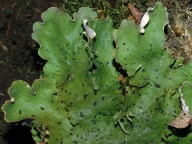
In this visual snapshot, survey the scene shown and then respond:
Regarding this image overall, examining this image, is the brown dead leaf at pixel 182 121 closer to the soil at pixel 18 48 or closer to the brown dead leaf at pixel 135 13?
the brown dead leaf at pixel 135 13

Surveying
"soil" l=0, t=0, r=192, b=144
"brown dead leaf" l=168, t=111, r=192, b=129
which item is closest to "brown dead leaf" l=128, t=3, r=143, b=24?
"soil" l=0, t=0, r=192, b=144

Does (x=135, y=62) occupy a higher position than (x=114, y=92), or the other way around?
(x=135, y=62)

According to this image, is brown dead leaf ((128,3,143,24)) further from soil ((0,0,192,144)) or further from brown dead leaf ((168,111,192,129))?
brown dead leaf ((168,111,192,129))

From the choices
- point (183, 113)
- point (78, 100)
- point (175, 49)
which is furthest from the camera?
point (175, 49)

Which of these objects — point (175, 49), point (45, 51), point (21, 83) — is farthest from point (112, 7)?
point (21, 83)

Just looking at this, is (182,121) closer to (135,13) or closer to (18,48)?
(135,13)

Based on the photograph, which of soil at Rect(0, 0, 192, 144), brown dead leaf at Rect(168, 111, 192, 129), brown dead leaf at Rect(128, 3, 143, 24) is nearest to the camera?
brown dead leaf at Rect(168, 111, 192, 129)

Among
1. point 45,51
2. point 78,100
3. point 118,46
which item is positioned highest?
point 118,46

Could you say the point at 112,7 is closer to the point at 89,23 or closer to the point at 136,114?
the point at 89,23
